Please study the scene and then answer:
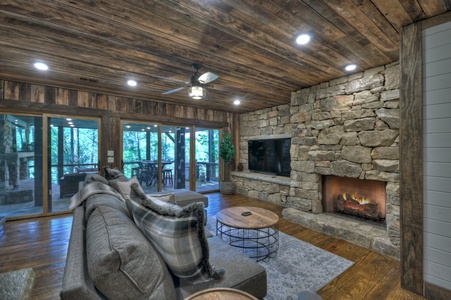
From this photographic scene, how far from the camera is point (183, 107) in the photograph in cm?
558

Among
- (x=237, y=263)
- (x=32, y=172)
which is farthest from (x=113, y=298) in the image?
(x=32, y=172)

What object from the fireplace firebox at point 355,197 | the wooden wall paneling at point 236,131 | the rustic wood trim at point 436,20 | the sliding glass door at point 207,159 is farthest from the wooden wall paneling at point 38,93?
the rustic wood trim at point 436,20

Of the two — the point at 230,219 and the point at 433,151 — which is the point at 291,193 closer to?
the point at 230,219

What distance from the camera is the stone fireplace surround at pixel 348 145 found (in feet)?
9.23

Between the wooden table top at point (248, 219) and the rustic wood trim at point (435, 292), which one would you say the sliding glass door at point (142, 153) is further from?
the rustic wood trim at point (435, 292)

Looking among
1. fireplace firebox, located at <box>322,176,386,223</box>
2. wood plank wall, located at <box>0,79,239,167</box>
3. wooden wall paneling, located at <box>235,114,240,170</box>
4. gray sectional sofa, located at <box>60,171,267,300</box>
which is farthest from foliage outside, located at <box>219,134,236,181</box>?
gray sectional sofa, located at <box>60,171,267,300</box>

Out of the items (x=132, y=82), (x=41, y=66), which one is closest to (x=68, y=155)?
(x=41, y=66)

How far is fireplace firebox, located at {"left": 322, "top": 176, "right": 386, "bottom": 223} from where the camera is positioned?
323 cm

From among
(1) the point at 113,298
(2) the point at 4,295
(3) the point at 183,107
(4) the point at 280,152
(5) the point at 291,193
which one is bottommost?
(5) the point at 291,193

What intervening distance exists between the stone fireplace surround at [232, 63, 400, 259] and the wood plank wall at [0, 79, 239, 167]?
287 cm

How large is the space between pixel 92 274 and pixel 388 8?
9.06ft

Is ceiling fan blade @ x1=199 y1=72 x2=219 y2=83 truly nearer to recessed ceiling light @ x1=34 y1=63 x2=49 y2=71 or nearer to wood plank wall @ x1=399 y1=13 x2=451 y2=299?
wood plank wall @ x1=399 y1=13 x2=451 y2=299

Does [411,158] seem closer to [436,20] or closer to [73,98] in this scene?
[436,20]

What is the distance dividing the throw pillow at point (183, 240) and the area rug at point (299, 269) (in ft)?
3.75
